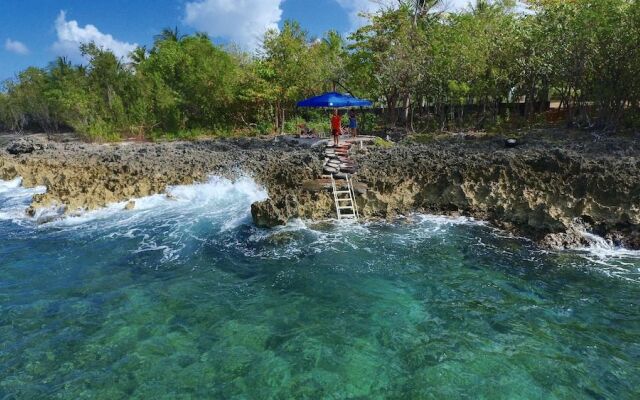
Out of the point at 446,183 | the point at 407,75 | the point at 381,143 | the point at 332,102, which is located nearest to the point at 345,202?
the point at 446,183

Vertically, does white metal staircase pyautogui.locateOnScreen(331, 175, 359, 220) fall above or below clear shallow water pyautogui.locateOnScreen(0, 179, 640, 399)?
above

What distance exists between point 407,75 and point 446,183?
1388cm

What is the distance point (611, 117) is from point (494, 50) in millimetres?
7802

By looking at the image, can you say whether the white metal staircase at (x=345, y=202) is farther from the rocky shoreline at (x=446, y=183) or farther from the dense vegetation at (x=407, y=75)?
the dense vegetation at (x=407, y=75)

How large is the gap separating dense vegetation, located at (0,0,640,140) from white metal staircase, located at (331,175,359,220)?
1429cm

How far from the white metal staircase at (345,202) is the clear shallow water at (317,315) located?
1.10 meters

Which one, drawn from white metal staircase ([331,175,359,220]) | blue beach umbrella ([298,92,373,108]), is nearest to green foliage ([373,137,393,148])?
blue beach umbrella ([298,92,373,108])

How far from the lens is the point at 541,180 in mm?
14195

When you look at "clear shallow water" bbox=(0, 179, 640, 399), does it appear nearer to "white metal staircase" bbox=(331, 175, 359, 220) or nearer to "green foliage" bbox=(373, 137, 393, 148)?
"white metal staircase" bbox=(331, 175, 359, 220)

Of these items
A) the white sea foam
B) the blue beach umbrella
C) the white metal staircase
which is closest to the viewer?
the white metal staircase

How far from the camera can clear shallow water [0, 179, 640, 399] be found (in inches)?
276

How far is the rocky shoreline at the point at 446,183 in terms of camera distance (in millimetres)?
12867

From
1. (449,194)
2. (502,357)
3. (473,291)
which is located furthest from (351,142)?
(502,357)

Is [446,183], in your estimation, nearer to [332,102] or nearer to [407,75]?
[332,102]
